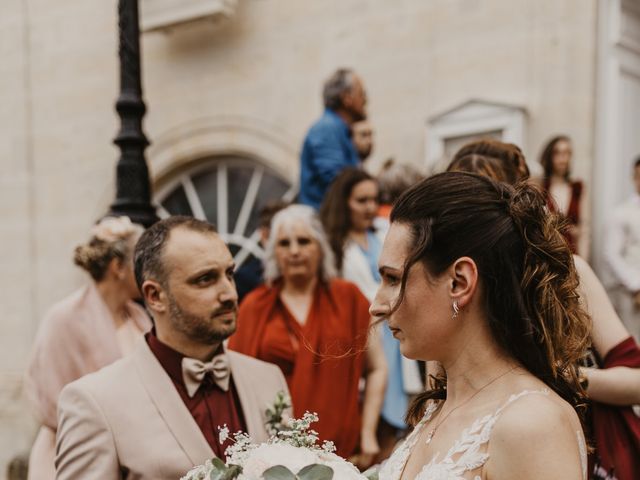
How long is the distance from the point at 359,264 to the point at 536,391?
3263 mm

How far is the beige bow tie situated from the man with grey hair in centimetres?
303

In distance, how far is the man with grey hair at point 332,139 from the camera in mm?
5746

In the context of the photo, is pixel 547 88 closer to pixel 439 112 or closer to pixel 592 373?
pixel 439 112

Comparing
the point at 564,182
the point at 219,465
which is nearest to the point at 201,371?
the point at 219,465

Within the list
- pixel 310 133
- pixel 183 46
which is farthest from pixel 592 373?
pixel 183 46

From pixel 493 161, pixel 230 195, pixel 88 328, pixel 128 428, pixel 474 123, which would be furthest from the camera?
pixel 230 195

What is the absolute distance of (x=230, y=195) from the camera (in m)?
10.4

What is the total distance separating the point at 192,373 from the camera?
2816 millimetres

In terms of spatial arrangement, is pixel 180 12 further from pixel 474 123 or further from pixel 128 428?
pixel 128 428

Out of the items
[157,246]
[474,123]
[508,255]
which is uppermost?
[474,123]

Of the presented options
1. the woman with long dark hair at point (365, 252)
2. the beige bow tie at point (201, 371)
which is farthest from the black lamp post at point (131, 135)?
the beige bow tie at point (201, 371)

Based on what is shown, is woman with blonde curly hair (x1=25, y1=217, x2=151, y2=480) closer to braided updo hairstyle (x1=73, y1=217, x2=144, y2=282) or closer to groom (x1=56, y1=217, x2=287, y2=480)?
braided updo hairstyle (x1=73, y1=217, x2=144, y2=282)

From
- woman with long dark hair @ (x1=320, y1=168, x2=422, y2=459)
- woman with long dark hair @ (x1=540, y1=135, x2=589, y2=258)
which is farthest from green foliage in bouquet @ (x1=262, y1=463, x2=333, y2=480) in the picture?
woman with long dark hair @ (x1=540, y1=135, x2=589, y2=258)

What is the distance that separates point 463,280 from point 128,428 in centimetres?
139
